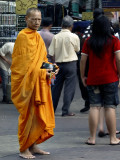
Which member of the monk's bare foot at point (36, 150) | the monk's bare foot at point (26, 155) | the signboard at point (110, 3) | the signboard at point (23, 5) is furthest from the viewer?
the signboard at point (110, 3)

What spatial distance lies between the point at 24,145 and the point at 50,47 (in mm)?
3676

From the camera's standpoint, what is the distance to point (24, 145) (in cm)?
603

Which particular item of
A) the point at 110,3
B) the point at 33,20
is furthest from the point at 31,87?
the point at 110,3

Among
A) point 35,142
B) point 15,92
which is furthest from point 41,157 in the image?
point 15,92

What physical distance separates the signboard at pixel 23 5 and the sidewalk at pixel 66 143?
10.2 ft

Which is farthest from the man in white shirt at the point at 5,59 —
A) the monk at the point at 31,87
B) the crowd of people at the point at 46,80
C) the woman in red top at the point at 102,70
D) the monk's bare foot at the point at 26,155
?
the monk's bare foot at the point at 26,155

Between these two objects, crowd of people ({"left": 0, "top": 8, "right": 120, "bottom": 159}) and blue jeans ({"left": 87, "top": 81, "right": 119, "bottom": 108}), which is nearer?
crowd of people ({"left": 0, "top": 8, "right": 120, "bottom": 159})

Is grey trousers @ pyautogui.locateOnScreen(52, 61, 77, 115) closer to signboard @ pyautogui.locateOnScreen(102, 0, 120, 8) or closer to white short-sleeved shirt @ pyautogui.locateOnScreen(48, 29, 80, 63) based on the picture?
white short-sleeved shirt @ pyautogui.locateOnScreen(48, 29, 80, 63)

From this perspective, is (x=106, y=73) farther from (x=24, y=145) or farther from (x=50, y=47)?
(x=50, y=47)

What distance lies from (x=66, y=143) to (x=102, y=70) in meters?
1.14

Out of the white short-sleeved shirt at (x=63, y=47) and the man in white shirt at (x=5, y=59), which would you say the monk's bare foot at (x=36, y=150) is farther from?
the man in white shirt at (x=5, y=59)

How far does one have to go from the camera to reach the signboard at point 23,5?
11.6m

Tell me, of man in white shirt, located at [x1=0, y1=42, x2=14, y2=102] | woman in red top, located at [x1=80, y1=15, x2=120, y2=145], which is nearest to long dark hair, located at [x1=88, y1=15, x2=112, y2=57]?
woman in red top, located at [x1=80, y1=15, x2=120, y2=145]

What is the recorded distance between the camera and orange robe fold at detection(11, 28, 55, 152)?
5883mm
